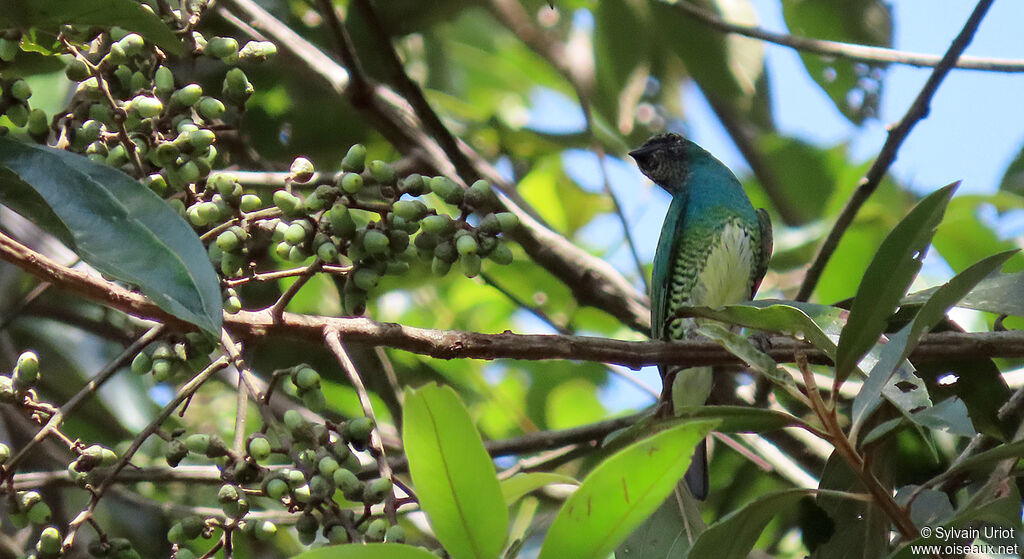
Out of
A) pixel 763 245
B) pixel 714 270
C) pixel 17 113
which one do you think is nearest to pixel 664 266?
pixel 714 270

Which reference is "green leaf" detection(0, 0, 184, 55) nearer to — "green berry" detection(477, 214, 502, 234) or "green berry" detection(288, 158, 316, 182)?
"green berry" detection(288, 158, 316, 182)

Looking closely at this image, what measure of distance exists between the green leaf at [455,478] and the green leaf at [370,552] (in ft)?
0.26

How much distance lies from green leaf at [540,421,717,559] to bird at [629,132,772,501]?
174 cm

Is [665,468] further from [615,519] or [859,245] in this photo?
[859,245]

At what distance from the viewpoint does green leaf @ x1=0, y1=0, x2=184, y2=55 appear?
1.36 m

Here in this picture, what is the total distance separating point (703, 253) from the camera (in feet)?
10.2

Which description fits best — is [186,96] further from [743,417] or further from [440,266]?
[743,417]

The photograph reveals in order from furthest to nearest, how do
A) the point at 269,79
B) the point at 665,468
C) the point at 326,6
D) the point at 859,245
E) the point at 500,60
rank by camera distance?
1. the point at 500,60
2. the point at 859,245
3. the point at 269,79
4. the point at 326,6
5. the point at 665,468

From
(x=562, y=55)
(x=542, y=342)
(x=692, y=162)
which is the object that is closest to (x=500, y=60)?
(x=562, y=55)

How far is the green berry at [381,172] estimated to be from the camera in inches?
55.9

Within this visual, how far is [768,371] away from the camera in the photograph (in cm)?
133

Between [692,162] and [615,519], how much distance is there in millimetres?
2371

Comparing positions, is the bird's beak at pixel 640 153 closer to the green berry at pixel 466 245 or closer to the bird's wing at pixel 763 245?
the bird's wing at pixel 763 245

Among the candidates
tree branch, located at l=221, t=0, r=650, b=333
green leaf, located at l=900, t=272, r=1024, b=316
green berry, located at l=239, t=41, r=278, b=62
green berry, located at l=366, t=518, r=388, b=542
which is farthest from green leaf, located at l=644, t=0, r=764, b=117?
green berry, located at l=366, t=518, r=388, b=542
